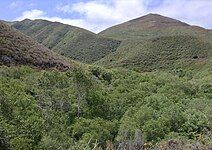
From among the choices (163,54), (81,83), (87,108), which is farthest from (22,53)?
(163,54)

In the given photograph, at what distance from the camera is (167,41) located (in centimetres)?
15950

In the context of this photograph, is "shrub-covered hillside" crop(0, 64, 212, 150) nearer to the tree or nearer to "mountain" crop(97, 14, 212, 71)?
the tree

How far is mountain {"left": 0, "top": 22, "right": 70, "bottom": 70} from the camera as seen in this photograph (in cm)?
7676

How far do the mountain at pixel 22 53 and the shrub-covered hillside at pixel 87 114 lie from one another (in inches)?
433

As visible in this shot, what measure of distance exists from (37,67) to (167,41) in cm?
8912

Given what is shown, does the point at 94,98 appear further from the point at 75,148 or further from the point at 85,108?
the point at 75,148

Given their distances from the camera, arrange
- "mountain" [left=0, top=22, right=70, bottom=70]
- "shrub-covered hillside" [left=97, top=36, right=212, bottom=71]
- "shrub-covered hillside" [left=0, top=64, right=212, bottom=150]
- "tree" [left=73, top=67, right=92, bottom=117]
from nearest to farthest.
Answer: "shrub-covered hillside" [left=0, top=64, right=212, bottom=150] < "tree" [left=73, top=67, right=92, bottom=117] < "mountain" [left=0, top=22, right=70, bottom=70] < "shrub-covered hillside" [left=97, top=36, right=212, bottom=71]

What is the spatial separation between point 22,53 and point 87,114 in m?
35.8

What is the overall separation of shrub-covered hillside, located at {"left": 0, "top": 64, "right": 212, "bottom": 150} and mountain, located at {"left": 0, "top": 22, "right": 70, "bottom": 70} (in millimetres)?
11009

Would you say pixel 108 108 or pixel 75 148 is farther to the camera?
pixel 108 108

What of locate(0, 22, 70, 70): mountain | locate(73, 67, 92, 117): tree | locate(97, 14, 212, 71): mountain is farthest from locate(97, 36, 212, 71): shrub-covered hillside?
locate(73, 67, 92, 117): tree

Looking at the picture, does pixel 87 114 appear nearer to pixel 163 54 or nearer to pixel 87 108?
pixel 87 108

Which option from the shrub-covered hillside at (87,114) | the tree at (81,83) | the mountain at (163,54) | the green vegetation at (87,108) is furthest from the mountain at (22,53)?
the mountain at (163,54)

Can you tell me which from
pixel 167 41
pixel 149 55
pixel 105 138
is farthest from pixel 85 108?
pixel 167 41
